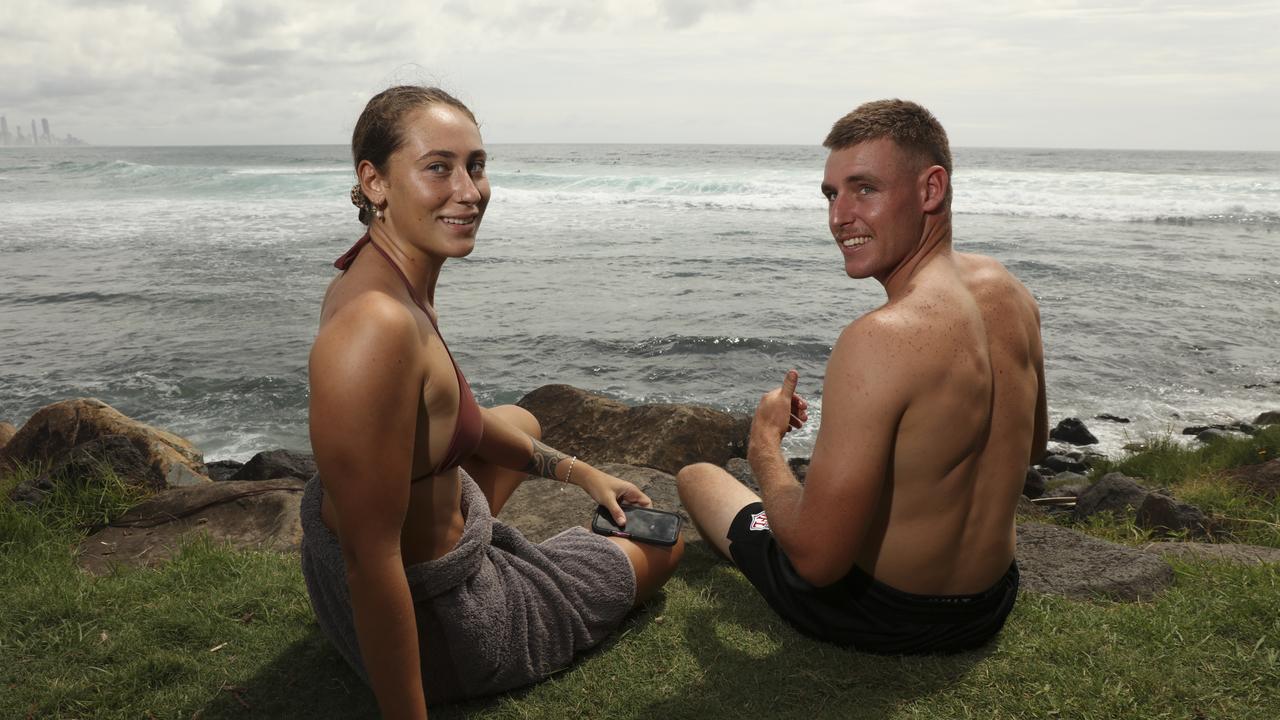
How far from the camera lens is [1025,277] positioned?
1794 centimetres

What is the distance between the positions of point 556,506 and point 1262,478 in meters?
4.99

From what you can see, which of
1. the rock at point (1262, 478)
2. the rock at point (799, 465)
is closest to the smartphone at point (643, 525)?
the rock at point (799, 465)

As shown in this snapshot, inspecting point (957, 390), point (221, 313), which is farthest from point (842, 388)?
point (221, 313)

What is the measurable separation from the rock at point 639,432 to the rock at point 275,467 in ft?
6.22

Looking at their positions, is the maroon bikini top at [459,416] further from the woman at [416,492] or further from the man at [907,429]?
the man at [907,429]

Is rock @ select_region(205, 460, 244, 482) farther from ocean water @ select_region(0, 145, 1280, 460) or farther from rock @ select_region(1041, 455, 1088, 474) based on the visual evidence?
rock @ select_region(1041, 455, 1088, 474)

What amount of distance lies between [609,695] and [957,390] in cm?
158

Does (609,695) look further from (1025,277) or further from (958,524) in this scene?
(1025,277)

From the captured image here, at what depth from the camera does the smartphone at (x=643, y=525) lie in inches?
146

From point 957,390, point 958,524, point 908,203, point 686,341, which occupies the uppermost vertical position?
point 908,203

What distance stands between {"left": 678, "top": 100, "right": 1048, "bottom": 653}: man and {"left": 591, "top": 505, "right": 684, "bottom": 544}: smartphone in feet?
1.74

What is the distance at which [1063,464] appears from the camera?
29.0 ft

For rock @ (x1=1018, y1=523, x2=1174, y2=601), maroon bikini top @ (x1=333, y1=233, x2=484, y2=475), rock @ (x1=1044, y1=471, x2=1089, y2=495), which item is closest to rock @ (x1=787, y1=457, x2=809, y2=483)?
rock @ (x1=1044, y1=471, x2=1089, y2=495)

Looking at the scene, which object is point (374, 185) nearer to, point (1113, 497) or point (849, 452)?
point (849, 452)
